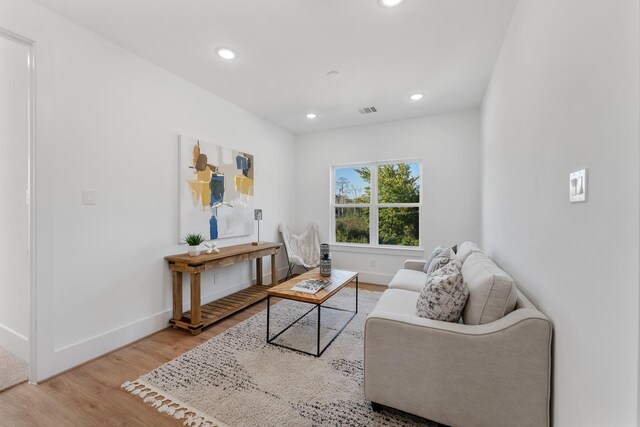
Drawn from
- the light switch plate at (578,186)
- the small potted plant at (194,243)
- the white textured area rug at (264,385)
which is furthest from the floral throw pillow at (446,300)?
the small potted plant at (194,243)

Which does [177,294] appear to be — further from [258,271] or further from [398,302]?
[398,302]

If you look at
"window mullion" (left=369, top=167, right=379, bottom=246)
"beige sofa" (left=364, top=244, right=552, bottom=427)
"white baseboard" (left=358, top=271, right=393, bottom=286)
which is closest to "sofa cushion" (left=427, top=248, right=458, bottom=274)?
"beige sofa" (left=364, top=244, right=552, bottom=427)

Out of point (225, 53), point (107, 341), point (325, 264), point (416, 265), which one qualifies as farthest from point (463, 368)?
point (225, 53)

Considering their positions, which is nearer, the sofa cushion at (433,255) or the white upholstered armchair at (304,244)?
the sofa cushion at (433,255)

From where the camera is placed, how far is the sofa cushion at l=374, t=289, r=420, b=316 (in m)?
1.95

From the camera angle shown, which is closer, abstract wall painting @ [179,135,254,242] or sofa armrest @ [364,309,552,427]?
sofa armrest @ [364,309,552,427]

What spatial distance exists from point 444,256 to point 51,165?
3.34 metres

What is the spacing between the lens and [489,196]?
2.86 meters

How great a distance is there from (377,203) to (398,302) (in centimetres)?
248

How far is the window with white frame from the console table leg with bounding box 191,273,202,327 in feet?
8.57

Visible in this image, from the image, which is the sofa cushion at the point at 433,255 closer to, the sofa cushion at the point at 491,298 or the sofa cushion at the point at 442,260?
the sofa cushion at the point at 442,260

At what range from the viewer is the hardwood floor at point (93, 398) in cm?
152

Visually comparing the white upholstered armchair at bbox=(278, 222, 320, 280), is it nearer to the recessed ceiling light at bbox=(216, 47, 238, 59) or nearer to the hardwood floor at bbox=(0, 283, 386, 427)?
the hardwood floor at bbox=(0, 283, 386, 427)

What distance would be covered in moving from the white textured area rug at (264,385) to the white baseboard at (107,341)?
0.58 meters
